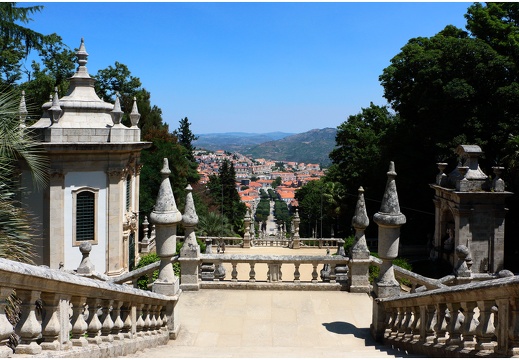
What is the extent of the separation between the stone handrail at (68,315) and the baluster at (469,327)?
415cm

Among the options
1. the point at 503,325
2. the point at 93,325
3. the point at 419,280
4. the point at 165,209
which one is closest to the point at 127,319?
the point at 93,325

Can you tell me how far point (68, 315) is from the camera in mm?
5625

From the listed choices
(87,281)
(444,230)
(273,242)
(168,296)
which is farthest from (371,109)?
(87,281)

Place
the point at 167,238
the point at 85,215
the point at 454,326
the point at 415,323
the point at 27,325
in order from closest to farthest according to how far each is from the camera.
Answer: the point at 27,325 < the point at 454,326 < the point at 415,323 < the point at 167,238 < the point at 85,215

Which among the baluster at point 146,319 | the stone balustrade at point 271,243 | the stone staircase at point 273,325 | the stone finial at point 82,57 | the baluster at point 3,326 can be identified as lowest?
the stone balustrade at point 271,243

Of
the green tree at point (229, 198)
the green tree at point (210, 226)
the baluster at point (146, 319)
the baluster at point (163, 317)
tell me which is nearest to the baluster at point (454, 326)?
the baluster at point (146, 319)

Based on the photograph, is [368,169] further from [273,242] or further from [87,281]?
[87,281]

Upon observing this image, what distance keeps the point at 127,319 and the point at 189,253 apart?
4763 millimetres

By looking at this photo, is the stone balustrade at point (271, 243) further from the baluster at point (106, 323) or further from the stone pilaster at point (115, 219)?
the baluster at point (106, 323)

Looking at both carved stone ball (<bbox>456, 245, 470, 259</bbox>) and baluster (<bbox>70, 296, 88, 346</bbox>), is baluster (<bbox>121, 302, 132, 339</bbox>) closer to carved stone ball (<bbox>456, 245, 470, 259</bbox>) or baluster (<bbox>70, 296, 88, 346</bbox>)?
baluster (<bbox>70, 296, 88, 346</bbox>)

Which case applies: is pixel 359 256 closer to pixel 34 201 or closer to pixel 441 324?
pixel 441 324

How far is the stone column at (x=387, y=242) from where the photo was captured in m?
9.57

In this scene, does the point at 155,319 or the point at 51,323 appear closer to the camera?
the point at 51,323

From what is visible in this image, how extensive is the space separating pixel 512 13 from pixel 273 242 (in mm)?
20644
